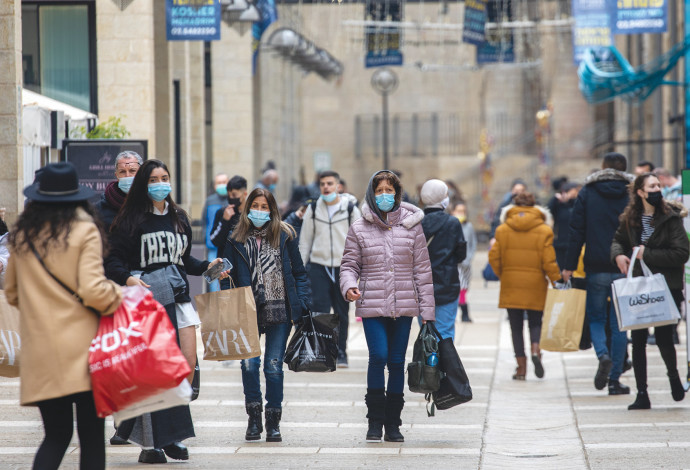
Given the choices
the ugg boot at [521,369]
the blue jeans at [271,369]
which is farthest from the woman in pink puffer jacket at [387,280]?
A: the ugg boot at [521,369]

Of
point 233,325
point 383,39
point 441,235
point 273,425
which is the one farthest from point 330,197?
point 383,39

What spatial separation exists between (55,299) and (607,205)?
21.4ft

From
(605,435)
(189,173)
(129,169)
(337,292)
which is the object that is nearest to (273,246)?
(129,169)

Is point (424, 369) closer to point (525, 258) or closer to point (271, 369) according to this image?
point (271, 369)

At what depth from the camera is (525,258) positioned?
40.7 feet

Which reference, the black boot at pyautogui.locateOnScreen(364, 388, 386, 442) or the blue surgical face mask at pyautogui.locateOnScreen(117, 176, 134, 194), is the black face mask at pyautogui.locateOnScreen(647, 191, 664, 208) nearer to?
the black boot at pyautogui.locateOnScreen(364, 388, 386, 442)

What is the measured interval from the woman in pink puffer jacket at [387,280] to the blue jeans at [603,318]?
2.91 metres

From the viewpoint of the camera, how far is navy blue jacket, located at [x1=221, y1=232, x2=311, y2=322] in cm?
867

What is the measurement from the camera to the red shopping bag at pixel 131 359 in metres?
5.86

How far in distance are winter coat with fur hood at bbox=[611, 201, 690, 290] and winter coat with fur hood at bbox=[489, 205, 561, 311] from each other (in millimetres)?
2130

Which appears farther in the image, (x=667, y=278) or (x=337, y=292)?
(x=337, y=292)

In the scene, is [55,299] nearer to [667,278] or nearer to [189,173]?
[667,278]

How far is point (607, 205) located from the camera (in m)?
11.3

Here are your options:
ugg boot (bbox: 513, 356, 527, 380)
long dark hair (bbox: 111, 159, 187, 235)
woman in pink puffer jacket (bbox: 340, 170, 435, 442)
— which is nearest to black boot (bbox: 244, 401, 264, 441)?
woman in pink puffer jacket (bbox: 340, 170, 435, 442)
